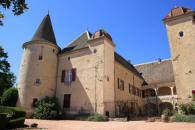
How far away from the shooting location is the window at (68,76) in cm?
2057

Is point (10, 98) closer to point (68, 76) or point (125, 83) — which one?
point (68, 76)

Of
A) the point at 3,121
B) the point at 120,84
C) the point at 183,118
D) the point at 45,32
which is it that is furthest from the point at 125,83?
the point at 3,121

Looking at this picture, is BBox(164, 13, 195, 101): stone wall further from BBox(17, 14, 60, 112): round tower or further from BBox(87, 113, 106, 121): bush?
BBox(17, 14, 60, 112): round tower

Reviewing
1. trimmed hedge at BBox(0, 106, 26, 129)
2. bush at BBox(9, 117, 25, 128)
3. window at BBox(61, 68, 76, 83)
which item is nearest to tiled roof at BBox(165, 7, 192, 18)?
window at BBox(61, 68, 76, 83)

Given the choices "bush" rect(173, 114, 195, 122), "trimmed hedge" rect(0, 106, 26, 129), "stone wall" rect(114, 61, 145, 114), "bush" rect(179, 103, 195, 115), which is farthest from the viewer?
"stone wall" rect(114, 61, 145, 114)

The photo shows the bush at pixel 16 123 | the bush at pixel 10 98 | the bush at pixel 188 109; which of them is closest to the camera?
the bush at pixel 16 123

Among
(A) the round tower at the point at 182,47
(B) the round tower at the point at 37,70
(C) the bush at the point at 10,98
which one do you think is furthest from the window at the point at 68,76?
(A) the round tower at the point at 182,47

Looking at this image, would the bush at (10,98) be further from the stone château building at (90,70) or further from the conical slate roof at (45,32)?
the conical slate roof at (45,32)

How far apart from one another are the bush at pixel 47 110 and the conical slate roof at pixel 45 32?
8.31 metres

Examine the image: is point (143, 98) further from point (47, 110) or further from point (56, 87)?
point (47, 110)

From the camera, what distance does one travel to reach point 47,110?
17.7 m

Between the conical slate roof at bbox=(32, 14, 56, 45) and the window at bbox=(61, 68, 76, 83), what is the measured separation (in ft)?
15.9

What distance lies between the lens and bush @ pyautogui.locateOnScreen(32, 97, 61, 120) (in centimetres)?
1743

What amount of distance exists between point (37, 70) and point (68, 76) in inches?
152
